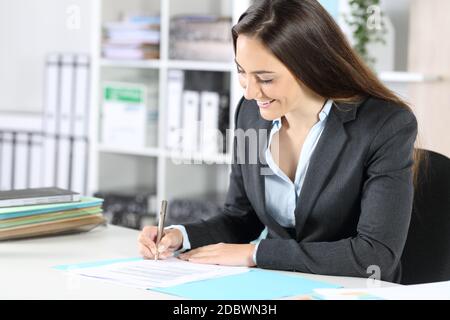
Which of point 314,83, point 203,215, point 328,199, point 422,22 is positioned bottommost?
Answer: point 203,215

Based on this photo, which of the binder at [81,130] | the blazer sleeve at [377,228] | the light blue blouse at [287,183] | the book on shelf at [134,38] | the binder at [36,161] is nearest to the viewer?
the blazer sleeve at [377,228]

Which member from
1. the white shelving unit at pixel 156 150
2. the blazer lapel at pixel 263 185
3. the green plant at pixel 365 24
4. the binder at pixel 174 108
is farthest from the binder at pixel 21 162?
the blazer lapel at pixel 263 185

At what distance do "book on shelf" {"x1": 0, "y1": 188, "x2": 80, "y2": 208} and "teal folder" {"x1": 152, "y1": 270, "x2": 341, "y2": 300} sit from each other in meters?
0.60

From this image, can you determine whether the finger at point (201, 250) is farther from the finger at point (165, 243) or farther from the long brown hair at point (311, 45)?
the long brown hair at point (311, 45)

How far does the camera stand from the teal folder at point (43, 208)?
1.90m

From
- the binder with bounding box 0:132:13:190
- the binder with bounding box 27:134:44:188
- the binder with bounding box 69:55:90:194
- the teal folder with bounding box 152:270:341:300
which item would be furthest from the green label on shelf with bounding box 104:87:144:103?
the teal folder with bounding box 152:270:341:300

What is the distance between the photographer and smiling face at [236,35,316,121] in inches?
69.7

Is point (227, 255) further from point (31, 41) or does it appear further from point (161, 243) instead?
point (31, 41)

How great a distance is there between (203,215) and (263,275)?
198cm

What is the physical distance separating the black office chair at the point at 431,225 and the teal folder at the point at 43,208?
766 millimetres

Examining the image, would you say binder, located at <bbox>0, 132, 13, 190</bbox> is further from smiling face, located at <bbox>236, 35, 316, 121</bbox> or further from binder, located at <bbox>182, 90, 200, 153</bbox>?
smiling face, located at <bbox>236, 35, 316, 121</bbox>

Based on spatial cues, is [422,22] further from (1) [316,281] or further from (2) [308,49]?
(1) [316,281]

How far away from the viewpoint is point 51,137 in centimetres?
412
